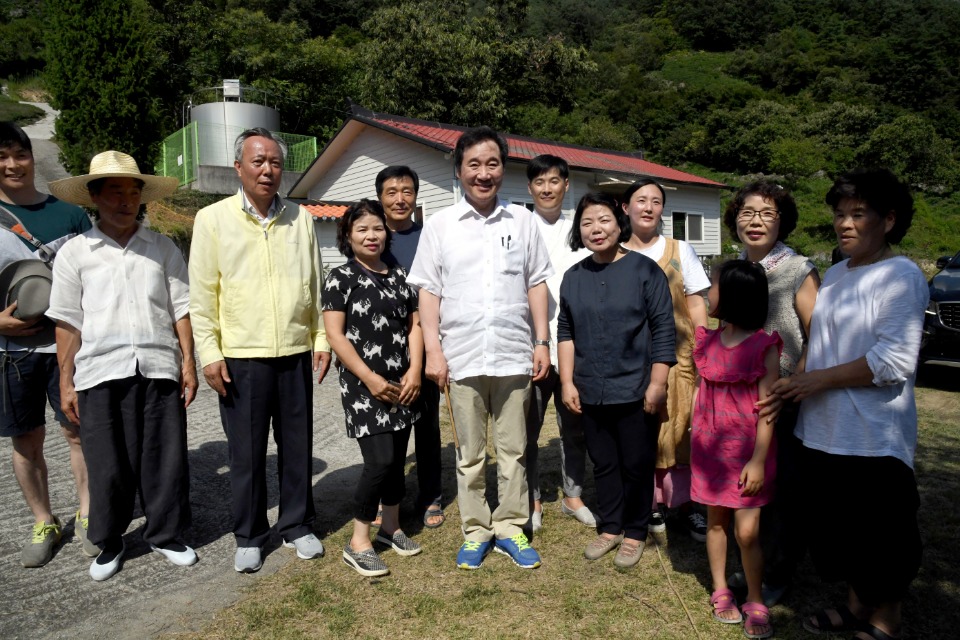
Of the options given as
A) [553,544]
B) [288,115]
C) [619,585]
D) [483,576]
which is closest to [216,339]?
[483,576]

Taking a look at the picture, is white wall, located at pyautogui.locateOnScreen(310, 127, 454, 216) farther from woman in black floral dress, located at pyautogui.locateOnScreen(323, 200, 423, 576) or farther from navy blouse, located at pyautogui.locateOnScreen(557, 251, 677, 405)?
navy blouse, located at pyautogui.locateOnScreen(557, 251, 677, 405)

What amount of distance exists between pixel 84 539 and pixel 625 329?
124 inches

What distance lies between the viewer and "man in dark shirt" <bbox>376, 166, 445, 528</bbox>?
12.7ft

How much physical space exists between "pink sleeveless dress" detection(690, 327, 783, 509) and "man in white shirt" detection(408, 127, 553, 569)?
2.95ft

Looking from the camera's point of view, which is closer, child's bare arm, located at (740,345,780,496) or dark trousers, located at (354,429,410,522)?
child's bare arm, located at (740,345,780,496)

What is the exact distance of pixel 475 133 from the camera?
3.27 m

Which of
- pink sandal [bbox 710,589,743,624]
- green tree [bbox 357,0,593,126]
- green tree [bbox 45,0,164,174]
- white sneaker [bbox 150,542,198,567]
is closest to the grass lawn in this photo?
pink sandal [bbox 710,589,743,624]

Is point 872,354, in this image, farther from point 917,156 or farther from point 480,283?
point 917,156

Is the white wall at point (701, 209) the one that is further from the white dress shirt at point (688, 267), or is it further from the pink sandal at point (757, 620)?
the pink sandal at point (757, 620)

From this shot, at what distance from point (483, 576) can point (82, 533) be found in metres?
2.25

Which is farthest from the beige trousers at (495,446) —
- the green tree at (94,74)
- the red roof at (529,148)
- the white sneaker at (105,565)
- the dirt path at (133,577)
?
the green tree at (94,74)

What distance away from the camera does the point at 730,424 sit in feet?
8.78

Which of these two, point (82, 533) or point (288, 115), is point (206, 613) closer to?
point (82, 533)

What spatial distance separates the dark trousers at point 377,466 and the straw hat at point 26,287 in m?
1.85
